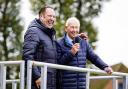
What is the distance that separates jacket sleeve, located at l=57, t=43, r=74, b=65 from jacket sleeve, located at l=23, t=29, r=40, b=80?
1.32 feet

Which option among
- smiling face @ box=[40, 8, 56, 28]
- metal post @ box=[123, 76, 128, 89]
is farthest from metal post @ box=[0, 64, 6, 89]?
metal post @ box=[123, 76, 128, 89]

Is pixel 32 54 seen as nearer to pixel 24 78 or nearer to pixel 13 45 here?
pixel 24 78

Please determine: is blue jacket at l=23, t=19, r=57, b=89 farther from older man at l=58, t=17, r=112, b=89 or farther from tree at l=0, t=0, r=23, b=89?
tree at l=0, t=0, r=23, b=89

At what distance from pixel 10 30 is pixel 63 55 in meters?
21.6

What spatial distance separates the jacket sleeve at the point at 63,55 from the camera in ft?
22.9

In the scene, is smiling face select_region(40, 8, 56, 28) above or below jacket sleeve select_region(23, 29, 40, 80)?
above

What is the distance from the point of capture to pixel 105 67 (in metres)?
7.50

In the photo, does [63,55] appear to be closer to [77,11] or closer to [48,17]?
[48,17]

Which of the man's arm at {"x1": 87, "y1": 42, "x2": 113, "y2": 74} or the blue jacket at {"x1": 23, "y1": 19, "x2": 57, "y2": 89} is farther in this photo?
the man's arm at {"x1": 87, "y1": 42, "x2": 113, "y2": 74}

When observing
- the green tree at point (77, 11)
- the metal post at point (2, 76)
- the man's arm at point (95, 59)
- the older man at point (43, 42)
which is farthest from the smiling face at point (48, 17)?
the green tree at point (77, 11)

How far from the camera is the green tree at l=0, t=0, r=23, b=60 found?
1097 inches

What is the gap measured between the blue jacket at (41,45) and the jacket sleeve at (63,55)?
0.39 ft

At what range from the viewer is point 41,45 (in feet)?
22.5

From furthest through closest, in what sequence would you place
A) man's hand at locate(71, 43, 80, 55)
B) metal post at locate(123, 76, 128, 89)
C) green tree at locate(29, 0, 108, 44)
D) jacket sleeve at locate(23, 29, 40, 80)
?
1. green tree at locate(29, 0, 108, 44)
2. metal post at locate(123, 76, 128, 89)
3. man's hand at locate(71, 43, 80, 55)
4. jacket sleeve at locate(23, 29, 40, 80)
